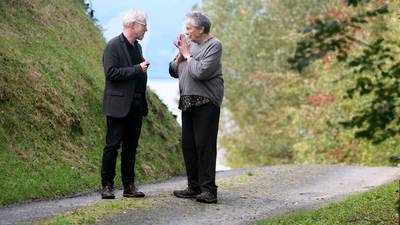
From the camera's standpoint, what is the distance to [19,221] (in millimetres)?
8359

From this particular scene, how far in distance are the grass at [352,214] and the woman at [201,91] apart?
1376 mm

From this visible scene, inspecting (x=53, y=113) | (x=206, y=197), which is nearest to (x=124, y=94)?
(x=206, y=197)

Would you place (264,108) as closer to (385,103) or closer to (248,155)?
(248,155)

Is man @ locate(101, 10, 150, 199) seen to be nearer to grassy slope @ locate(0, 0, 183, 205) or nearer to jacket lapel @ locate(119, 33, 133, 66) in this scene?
jacket lapel @ locate(119, 33, 133, 66)

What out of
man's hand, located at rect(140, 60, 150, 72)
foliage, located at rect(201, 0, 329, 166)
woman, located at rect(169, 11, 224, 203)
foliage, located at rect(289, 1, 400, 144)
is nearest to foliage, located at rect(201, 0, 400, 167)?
foliage, located at rect(201, 0, 329, 166)

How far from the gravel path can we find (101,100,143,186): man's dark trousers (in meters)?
0.53

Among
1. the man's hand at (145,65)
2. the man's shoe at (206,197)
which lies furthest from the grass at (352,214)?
the man's hand at (145,65)

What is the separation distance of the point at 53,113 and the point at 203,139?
4.67 m

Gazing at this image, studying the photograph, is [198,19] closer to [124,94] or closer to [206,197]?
[124,94]

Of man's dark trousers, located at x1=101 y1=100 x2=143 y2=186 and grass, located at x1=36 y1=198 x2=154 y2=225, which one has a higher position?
man's dark trousers, located at x1=101 y1=100 x2=143 y2=186

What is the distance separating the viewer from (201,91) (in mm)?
9258

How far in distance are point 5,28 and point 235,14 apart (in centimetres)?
2876

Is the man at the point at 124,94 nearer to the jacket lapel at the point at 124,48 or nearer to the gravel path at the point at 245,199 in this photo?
the jacket lapel at the point at 124,48

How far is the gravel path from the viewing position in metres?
8.49
